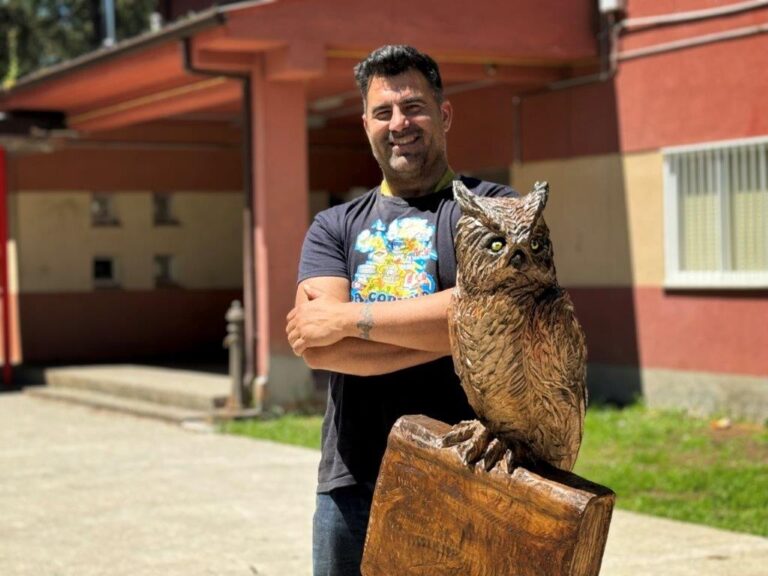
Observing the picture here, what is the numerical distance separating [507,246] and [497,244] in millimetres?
31

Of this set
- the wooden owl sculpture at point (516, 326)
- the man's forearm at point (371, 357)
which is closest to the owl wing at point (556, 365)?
the wooden owl sculpture at point (516, 326)

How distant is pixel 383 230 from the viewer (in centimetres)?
357

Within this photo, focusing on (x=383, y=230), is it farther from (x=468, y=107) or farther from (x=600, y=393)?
(x=468, y=107)

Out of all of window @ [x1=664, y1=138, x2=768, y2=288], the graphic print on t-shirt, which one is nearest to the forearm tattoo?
the graphic print on t-shirt

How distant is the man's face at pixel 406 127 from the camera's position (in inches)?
139

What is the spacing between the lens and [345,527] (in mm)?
3688

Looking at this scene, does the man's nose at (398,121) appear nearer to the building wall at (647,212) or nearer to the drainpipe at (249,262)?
the building wall at (647,212)

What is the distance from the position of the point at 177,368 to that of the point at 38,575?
9.83 meters

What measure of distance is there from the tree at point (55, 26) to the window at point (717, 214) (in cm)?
2290

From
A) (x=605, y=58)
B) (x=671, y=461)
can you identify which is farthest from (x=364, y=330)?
(x=605, y=58)

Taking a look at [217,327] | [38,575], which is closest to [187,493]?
[38,575]

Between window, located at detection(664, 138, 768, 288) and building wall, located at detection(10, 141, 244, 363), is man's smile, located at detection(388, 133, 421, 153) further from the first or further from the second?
building wall, located at detection(10, 141, 244, 363)

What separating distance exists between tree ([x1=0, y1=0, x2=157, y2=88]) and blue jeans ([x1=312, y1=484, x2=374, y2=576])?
98.9ft

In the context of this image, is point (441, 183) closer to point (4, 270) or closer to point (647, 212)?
point (647, 212)
